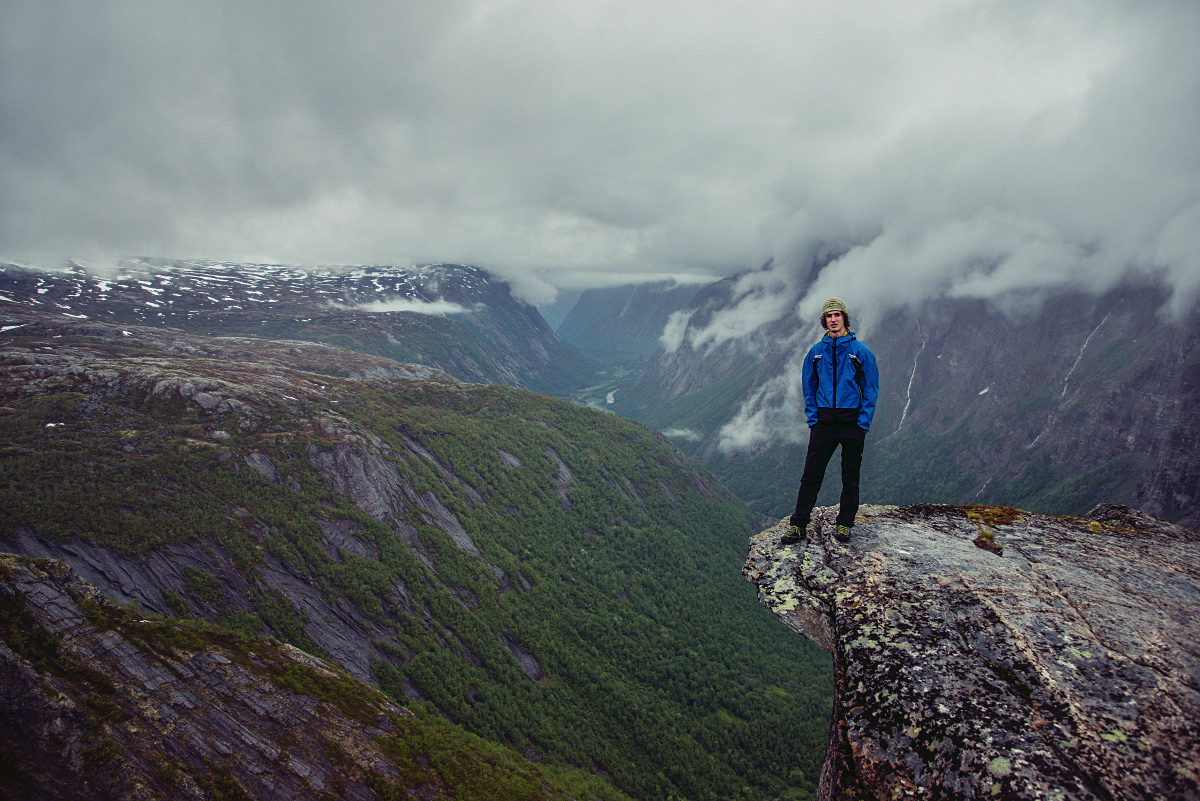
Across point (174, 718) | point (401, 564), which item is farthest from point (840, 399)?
point (401, 564)

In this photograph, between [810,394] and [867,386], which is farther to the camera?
[810,394]

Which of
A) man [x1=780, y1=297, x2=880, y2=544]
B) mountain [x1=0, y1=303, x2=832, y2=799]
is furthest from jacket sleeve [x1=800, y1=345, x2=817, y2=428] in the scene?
mountain [x1=0, y1=303, x2=832, y2=799]

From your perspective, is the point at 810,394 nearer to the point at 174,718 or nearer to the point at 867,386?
the point at 867,386

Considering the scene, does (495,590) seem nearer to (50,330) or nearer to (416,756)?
(416,756)

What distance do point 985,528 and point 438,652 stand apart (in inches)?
3311

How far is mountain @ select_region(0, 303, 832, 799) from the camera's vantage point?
200ft

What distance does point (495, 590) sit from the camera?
10119 centimetres

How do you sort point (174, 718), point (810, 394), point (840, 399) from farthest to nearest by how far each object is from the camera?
point (174, 718) → point (810, 394) → point (840, 399)

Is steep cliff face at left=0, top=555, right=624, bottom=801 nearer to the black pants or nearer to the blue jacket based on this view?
the black pants

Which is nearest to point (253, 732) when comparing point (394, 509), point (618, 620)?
point (394, 509)

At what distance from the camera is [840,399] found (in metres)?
12.2

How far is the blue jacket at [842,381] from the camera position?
12.0 metres

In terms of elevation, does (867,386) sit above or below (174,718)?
above

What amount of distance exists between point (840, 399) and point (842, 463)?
166 centimetres
